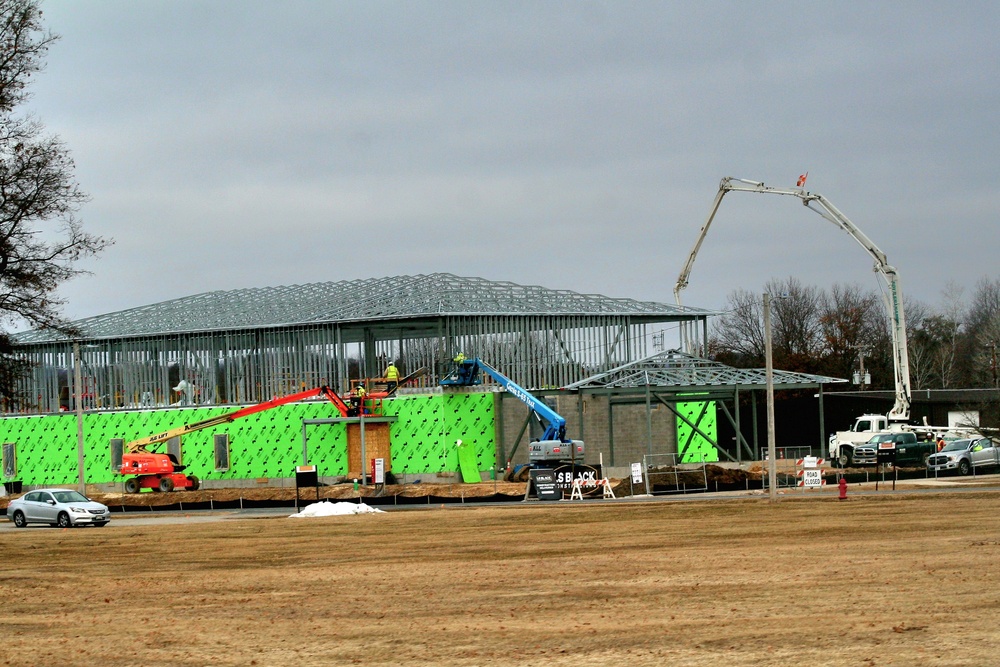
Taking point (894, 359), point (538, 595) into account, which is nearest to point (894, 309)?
point (894, 359)

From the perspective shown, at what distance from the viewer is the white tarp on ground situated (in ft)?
155

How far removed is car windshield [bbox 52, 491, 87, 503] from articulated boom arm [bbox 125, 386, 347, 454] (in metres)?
15.2

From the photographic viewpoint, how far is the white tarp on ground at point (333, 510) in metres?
47.2

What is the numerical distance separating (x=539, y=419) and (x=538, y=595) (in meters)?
38.7

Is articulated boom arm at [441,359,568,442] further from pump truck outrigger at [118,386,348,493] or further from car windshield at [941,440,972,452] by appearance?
car windshield at [941,440,972,452]

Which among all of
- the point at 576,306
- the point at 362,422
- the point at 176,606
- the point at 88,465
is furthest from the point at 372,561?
the point at 88,465

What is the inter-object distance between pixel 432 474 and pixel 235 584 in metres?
38.9

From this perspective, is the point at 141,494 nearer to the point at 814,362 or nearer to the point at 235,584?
the point at 235,584

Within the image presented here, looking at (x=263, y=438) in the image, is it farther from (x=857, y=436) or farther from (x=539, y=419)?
(x=857, y=436)

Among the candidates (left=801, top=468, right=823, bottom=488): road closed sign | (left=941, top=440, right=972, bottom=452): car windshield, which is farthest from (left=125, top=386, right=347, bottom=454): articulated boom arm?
(left=941, top=440, right=972, bottom=452): car windshield

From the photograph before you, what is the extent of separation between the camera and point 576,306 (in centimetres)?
6650

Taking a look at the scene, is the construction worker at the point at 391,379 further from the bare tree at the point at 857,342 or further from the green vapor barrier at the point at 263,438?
the bare tree at the point at 857,342

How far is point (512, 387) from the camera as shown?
194ft

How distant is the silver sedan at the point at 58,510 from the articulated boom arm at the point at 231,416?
1548 cm
